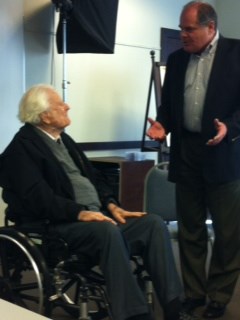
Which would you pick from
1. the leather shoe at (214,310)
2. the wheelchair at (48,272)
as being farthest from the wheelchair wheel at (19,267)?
the leather shoe at (214,310)

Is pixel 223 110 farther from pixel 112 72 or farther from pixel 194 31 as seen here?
pixel 112 72

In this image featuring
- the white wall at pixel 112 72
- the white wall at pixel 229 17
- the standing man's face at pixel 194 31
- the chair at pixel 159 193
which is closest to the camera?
the standing man's face at pixel 194 31

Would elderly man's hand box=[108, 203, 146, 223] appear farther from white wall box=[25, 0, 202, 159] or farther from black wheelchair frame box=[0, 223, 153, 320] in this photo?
white wall box=[25, 0, 202, 159]

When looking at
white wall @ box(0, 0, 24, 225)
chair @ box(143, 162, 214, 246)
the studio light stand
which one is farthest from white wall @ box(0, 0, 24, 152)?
chair @ box(143, 162, 214, 246)

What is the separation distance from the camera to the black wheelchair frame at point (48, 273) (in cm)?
196

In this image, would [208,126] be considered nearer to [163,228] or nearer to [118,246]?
[163,228]

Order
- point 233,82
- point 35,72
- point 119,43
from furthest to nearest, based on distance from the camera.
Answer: point 119,43 → point 35,72 → point 233,82

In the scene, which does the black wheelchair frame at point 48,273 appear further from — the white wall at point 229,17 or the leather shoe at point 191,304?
the white wall at point 229,17

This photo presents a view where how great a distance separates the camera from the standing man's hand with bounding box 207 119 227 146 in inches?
89.4

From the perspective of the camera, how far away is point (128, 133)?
5.09 meters

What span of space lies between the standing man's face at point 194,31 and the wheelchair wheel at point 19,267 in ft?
3.90

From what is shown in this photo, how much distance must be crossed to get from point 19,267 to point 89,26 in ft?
7.80

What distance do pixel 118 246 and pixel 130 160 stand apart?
242cm

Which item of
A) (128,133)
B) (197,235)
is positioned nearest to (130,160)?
(128,133)
